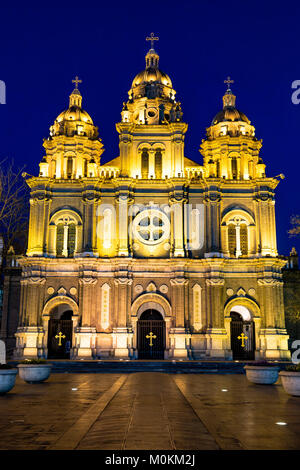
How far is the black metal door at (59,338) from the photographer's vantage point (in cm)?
4112

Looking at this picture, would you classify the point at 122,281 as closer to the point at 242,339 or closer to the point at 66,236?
the point at 66,236

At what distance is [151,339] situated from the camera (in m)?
41.2

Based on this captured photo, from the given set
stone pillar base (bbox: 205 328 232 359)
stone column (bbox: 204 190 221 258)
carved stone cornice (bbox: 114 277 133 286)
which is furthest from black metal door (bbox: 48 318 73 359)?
stone column (bbox: 204 190 221 258)

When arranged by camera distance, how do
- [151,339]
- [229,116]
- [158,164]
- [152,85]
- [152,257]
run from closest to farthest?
1. [151,339]
2. [152,257]
3. [158,164]
4. [229,116]
5. [152,85]

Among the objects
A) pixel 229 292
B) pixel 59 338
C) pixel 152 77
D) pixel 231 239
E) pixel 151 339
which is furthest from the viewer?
pixel 152 77

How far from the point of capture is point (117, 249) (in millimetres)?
41875

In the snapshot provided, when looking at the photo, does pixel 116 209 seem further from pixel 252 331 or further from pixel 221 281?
pixel 252 331

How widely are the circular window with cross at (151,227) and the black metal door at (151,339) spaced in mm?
6794

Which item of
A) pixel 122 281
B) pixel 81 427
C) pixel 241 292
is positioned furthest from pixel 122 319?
pixel 81 427

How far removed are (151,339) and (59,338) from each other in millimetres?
7584

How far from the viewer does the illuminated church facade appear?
4034 centimetres

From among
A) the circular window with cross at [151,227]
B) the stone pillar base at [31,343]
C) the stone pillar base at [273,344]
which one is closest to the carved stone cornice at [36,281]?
the stone pillar base at [31,343]

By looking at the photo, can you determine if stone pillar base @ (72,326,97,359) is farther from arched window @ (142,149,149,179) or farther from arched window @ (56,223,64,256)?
arched window @ (142,149,149,179)

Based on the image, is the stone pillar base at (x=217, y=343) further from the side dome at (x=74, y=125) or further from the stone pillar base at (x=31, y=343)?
the side dome at (x=74, y=125)
